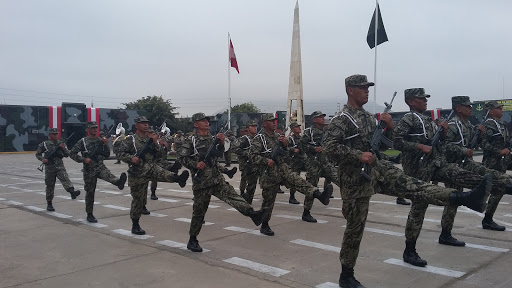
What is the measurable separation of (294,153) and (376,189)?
5916mm

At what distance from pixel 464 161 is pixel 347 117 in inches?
118

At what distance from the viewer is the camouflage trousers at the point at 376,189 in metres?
4.54

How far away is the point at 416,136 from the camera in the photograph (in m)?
5.95

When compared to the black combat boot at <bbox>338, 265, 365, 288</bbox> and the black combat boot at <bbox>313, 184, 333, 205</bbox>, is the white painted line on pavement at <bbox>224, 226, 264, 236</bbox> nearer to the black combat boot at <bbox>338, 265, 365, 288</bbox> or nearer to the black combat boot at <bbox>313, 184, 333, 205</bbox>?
the black combat boot at <bbox>313, 184, 333, 205</bbox>

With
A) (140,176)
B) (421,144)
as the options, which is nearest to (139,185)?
(140,176)

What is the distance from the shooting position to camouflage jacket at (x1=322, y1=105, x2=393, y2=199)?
459 cm

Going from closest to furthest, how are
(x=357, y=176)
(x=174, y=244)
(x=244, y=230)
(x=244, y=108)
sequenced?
(x=357, y=176) → (x=174, y=244) → (x=244, y=230) → (x=244, y=108)

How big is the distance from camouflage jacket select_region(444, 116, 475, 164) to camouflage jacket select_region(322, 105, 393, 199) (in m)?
2.26

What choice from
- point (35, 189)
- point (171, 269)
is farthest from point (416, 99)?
point (35, 189)

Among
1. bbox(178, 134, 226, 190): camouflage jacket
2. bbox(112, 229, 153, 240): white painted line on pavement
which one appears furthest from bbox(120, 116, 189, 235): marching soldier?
bbox(178, 134, 226, 190): camouflage jacket

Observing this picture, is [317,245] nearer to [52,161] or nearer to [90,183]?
[90,183]

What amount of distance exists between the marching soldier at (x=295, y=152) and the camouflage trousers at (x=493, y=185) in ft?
13.2

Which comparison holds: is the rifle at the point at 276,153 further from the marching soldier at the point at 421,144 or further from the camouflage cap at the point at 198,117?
the marching soldier at the point at 421,144

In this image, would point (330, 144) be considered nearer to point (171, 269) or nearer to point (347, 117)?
point (347, 117)
